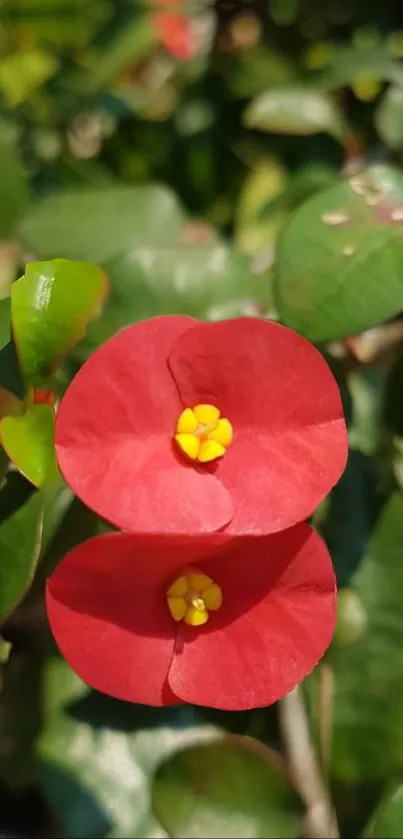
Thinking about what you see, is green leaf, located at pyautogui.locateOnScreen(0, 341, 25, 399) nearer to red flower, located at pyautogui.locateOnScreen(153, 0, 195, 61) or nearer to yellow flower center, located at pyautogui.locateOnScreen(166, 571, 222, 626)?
yellow flower center, located at pyautogui.locateOnScreen(166, 571, 222, 626)

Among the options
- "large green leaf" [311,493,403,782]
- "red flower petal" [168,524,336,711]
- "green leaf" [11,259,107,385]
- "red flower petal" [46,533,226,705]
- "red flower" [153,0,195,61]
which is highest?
"green leaf" [11,259,107,385]

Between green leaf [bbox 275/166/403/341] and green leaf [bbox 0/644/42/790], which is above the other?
green leaf [bbox 275/166/403/341]

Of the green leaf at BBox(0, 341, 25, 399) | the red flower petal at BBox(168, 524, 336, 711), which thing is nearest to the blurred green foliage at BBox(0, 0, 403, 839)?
the green leaf at BBox(0, 341, 25, 399)

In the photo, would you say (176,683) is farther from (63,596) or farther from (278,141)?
(278,141)

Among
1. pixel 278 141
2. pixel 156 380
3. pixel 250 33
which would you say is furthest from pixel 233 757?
pixel 250 33

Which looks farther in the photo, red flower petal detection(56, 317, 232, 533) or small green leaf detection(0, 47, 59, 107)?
small green leaf detection(0, 47, 59, 107)

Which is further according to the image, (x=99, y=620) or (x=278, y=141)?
(x=278, y=141)
